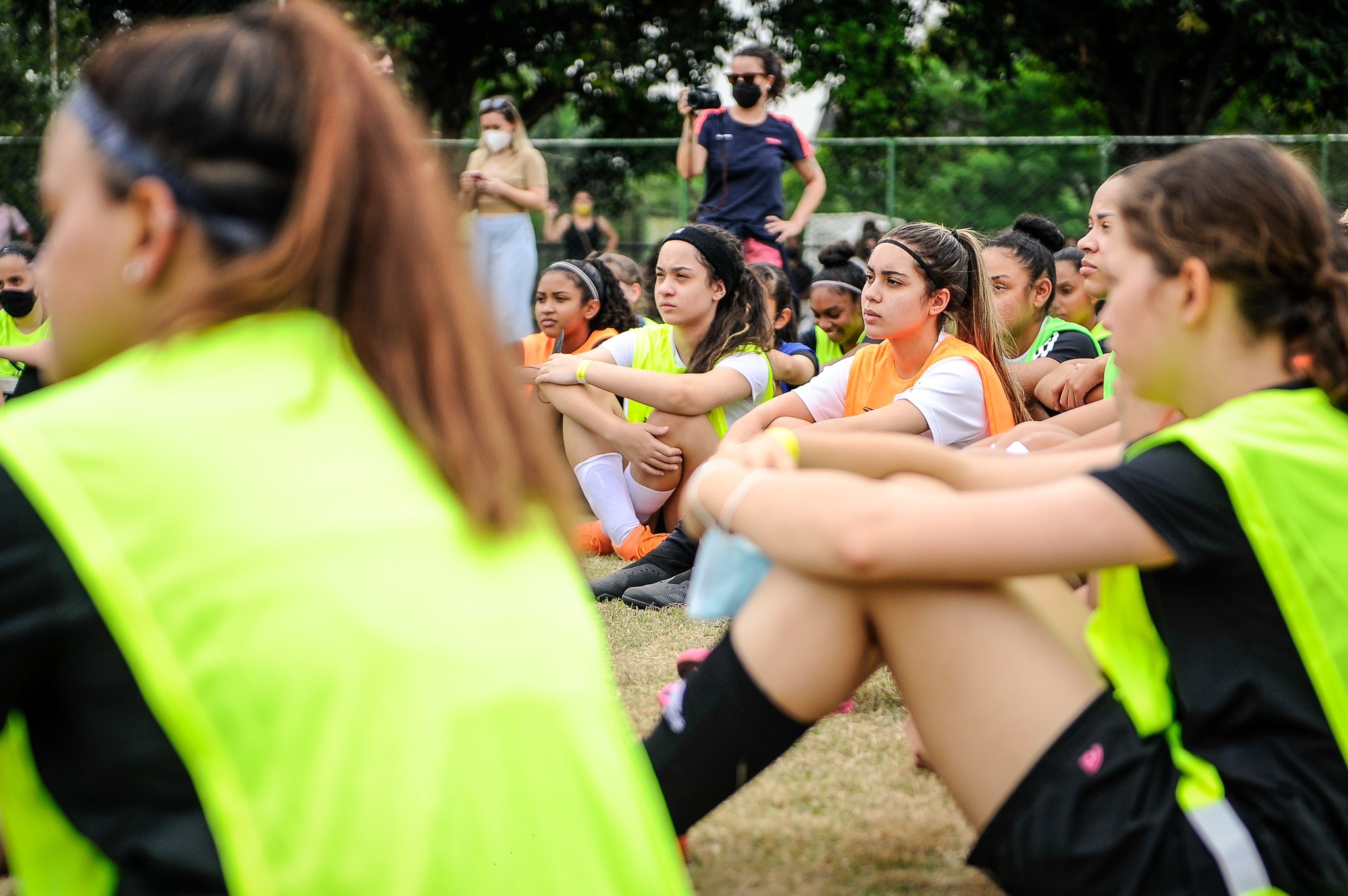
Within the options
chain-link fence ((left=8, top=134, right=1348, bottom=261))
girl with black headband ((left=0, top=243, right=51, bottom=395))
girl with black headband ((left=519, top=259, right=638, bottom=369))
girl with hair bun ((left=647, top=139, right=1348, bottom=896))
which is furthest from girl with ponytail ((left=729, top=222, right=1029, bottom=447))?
chain-link fence ((left=8, top=134, right=1348, bottom=261))

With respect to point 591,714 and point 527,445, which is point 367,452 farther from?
point 591,714

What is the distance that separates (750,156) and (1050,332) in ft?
9.81

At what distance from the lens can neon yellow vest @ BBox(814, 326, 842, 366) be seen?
23.3 feet

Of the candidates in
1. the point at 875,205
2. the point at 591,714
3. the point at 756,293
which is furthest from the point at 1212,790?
the point at 875,205

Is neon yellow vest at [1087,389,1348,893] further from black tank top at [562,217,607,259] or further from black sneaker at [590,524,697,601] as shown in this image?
black tank top at [562,217,607,259]

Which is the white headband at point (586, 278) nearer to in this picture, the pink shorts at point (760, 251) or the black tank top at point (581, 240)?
the pink shorts at point (760, 251)

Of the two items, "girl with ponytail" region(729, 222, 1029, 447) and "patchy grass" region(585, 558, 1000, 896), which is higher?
"girl with ponytail" region(729, 222, 1029, 447)

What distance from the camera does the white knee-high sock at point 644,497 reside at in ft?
17.0

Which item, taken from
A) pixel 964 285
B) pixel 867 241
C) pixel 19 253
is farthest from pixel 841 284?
Result: pixel 19 253

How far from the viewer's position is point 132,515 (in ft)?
2.99

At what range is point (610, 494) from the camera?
5195 mm

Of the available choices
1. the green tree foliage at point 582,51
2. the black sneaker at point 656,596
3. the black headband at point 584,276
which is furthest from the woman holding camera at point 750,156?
the green tree foliage at point 582,51

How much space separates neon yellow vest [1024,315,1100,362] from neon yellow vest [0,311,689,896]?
4110 millimetres

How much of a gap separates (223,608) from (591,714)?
0.29m
